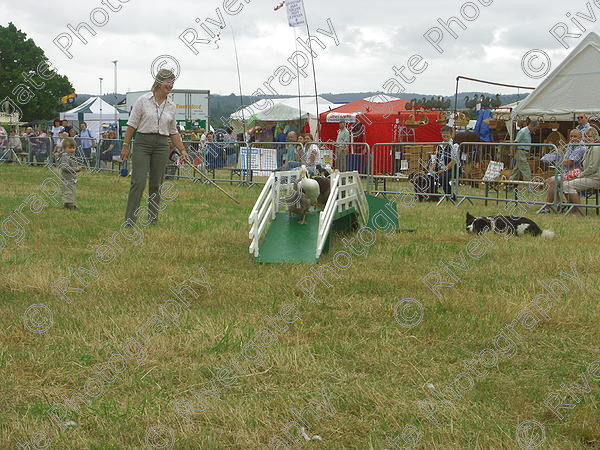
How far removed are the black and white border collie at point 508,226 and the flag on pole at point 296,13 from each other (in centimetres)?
1215

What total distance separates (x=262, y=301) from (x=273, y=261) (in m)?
1.58

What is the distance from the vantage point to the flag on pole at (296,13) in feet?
68.8

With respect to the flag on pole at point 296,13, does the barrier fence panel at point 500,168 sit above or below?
below

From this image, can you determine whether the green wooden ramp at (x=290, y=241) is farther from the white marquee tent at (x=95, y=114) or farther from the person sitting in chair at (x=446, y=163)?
the white marquee tent at (x=95, y=114)

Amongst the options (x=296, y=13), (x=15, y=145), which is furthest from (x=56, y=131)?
(x=296, y=13)

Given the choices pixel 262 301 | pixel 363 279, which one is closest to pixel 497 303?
pixel 363 279

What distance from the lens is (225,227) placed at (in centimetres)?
1023

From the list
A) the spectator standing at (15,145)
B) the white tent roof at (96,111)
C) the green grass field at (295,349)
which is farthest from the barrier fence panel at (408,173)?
the white tent roof at (96,111)

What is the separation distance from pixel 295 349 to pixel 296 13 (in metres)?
17.6

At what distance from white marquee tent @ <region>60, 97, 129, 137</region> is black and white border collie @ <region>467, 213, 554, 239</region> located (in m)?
31.5

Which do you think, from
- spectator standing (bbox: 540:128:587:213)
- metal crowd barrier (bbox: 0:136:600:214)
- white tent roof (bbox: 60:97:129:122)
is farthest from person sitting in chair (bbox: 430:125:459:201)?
white tent roof (bbox: 60:97:129:122)

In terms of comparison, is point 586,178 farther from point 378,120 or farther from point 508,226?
point 378,120

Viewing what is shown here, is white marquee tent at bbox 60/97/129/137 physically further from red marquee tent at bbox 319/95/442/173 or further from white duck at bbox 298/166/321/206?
white duck at bbox 298/166/321/206

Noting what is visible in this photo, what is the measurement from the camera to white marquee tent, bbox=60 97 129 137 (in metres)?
39.6
